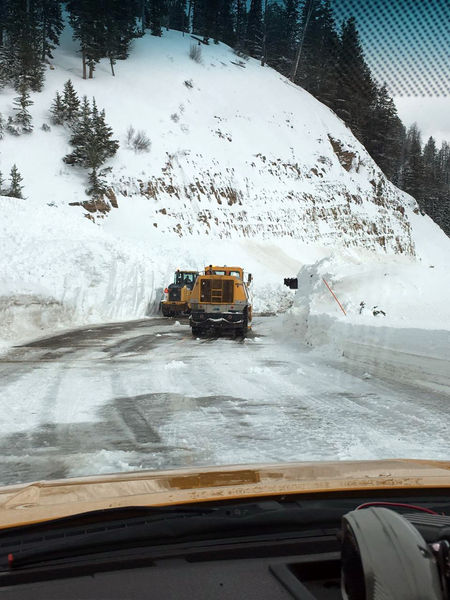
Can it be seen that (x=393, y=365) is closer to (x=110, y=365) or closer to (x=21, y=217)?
(x=110, y=365)

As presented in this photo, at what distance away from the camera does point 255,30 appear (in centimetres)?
8644

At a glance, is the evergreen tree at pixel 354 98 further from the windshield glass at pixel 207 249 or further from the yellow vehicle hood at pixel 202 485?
the yellow vehicle hood at pixel 202 485

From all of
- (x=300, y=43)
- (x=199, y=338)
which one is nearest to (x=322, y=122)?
(x=300, y=43)

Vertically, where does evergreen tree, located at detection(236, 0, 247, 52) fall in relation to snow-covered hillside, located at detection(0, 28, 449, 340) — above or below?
above

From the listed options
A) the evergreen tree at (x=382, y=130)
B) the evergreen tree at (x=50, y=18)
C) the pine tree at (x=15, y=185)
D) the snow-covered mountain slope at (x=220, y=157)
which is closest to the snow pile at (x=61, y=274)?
the pine tree at (x=15, y=185)

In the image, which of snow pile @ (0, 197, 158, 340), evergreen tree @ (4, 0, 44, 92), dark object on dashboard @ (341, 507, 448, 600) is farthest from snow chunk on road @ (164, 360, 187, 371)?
evergreen tree @ (4, 0, 44, 92)

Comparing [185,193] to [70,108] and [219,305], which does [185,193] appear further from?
[219,305]

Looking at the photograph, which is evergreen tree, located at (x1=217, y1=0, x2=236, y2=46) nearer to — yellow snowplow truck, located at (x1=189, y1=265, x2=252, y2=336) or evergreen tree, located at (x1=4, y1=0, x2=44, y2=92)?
evergreen tree, located at (x1=4, y1=0, x2=44, y2=92)

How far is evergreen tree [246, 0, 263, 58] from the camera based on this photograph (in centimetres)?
8606

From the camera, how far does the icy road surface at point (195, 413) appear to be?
4898 mm

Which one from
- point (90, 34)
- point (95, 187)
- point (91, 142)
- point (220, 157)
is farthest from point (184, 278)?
point (90, 34)

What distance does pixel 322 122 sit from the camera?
64000 millimetres

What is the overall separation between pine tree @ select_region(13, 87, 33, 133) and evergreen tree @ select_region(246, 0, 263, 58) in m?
51.1

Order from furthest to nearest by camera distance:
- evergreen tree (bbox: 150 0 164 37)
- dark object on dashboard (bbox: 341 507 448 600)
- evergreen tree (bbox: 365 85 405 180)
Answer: evergreen tree (bbox: 150 0 164 37) → evergreen tree (bbox: 365 85 405 180) → dark object on dashboard (bbox: 341 507 448 600)
